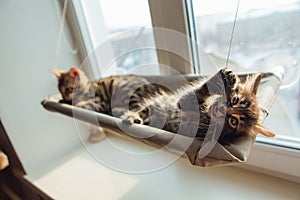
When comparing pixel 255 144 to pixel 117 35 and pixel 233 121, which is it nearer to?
pixel 233 121

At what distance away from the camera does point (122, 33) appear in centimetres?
109

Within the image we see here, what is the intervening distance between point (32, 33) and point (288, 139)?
1117 millimetres

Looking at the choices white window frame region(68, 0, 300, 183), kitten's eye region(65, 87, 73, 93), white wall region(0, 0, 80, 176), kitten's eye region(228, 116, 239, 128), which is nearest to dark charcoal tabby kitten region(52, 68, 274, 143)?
kitten's eye region(228, 116, 239, 128)

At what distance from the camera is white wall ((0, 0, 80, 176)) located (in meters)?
1.00

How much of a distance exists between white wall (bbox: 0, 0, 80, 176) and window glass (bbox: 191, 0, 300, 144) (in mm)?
724

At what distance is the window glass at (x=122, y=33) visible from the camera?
975mm

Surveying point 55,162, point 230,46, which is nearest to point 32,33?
point 55,162

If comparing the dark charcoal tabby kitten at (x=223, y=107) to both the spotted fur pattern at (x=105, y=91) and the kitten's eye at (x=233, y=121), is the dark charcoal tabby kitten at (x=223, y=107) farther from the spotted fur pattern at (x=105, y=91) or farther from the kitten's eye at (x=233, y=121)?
the spotted fur pattern at (x=105, y=91)

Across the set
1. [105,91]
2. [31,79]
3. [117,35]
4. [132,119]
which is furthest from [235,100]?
[31,79]

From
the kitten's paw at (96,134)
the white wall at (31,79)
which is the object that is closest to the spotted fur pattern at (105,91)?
the white wall at (31,79)

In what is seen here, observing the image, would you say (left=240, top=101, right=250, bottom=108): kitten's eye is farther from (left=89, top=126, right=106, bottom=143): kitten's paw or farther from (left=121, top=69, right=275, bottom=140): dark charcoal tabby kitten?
(left=89, top=126, right=106, bottom=143): kitten's paw

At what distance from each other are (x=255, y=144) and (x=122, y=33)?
0.74 meters

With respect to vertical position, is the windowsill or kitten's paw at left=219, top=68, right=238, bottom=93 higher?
kitten's paw at left=219, top=68, right=238, bottom=93

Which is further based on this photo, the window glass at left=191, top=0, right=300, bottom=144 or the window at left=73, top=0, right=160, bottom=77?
the window at left=73, top=0, right=160, bottom=77
